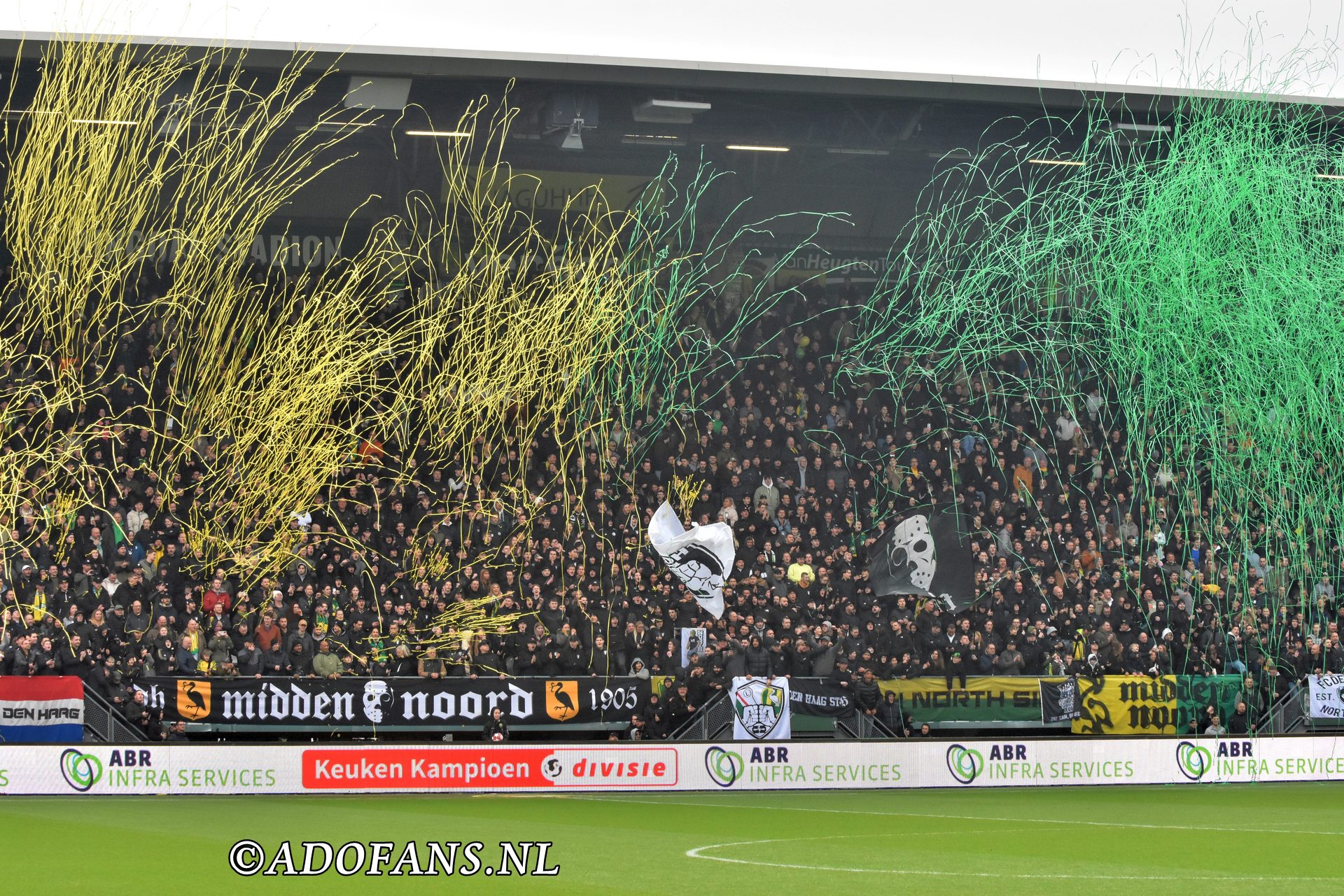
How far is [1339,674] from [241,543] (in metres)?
18.6

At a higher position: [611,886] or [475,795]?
[475,795]

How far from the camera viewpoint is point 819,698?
2500 centimetres

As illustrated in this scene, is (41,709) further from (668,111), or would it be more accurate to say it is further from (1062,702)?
(668,111)

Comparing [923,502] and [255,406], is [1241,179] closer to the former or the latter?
[923,502]

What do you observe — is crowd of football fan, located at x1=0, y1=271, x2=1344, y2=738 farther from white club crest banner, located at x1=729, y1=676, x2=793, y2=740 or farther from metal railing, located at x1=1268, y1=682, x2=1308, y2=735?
white club crest banner, located at x1=729, y1=676, x2=793, y2=740

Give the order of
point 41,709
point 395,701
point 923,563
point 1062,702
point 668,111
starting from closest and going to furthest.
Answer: point 41,709 < point 395,701 < point 1062,702 < point 923,563 < point 668,111

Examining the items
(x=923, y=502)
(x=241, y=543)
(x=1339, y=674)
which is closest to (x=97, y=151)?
(x=241, y=543)

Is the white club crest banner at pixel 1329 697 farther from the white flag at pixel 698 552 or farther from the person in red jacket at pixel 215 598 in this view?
the person in red jacket at pixel 215 598

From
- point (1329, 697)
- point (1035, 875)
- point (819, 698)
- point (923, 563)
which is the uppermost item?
point (923, 563)

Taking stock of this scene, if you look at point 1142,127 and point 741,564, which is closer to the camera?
point 741,564

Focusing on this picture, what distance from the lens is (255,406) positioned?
29.5 m

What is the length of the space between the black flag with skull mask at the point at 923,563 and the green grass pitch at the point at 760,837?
6662 mm

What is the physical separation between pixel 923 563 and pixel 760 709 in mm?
6074

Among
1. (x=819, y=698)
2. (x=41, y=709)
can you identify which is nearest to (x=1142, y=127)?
(x=819, y=698)
